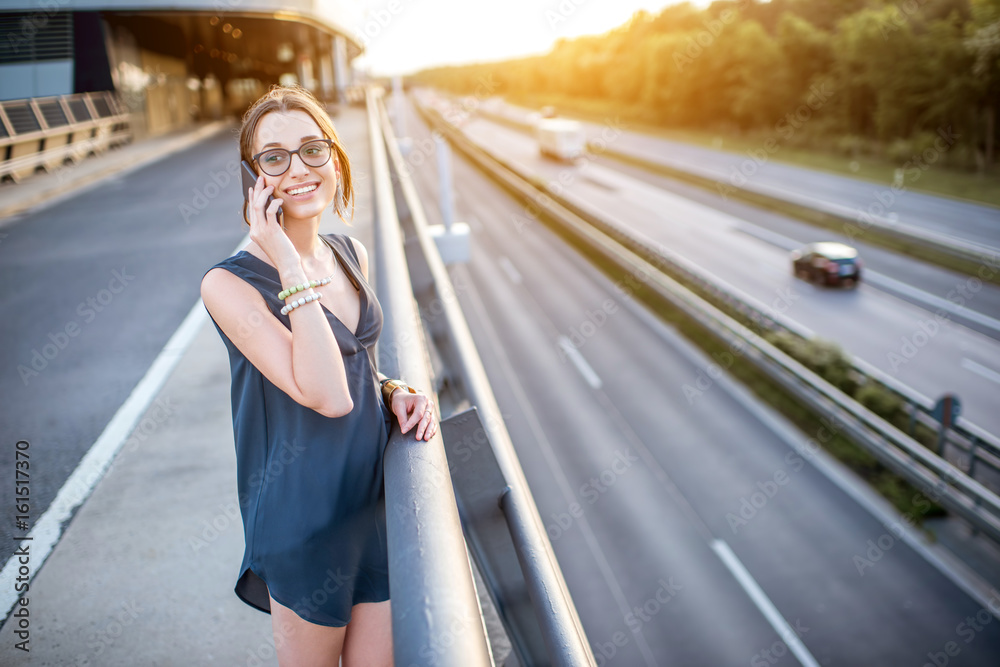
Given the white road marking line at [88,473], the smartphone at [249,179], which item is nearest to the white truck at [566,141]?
the white road marking line at [88,473]

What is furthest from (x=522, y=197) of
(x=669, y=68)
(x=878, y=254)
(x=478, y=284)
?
(x=669, y=68)

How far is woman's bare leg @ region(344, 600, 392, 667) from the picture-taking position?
204cm

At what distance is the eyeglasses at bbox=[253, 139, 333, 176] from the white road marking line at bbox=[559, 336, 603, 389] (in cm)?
1740

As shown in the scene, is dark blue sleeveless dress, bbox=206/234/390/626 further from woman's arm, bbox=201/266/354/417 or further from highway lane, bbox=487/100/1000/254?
highway lane, bbox=487/100/1000/254

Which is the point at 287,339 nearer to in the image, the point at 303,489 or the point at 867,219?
the point at 303,489

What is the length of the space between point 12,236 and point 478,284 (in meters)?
18.8

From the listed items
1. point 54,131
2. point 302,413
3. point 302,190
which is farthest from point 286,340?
point 54,131

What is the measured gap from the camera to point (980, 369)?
1722cm

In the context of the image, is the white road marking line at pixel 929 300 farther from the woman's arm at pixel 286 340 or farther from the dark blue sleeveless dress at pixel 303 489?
the woman's arm at pixel 286 340

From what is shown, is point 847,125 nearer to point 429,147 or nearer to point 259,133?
point 429,147

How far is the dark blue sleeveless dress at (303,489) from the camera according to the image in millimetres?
1858

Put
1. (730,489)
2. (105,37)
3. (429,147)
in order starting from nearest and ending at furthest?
1. (730,489)
2. (105,37)
3. (429,147)

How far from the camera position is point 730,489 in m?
14.1

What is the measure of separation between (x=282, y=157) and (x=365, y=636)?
1481 millimetres
